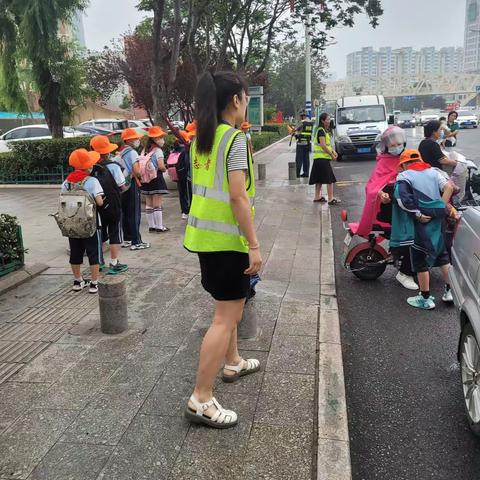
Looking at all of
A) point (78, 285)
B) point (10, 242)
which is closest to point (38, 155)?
point (10, 242)

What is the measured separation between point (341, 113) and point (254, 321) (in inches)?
690

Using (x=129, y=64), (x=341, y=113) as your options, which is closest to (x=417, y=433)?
(x=341, y=113)

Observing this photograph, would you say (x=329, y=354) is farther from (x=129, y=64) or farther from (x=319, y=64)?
(x=319, y=64)

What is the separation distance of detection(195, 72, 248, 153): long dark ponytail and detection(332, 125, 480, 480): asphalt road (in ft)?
6.39

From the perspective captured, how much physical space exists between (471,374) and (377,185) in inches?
112

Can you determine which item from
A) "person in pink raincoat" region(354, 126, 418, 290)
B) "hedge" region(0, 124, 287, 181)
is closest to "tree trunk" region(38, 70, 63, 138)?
"hedge" region(0, 124, 287, 181)

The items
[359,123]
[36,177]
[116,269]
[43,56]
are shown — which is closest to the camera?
[116,269]

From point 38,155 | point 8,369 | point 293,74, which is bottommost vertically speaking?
point 8,369

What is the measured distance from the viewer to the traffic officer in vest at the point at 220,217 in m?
2.68

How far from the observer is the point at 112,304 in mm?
4207

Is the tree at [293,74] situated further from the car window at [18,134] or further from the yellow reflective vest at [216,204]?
the yellow reflective vest at [216,204]

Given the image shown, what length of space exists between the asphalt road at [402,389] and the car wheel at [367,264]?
0.17 meters

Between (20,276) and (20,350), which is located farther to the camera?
(20,276)

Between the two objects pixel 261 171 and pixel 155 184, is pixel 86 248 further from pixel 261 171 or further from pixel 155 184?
pixel 261 171
